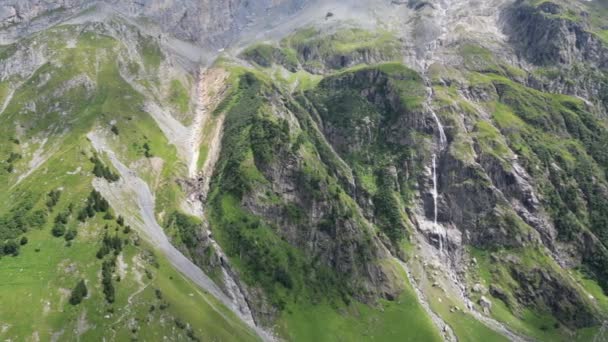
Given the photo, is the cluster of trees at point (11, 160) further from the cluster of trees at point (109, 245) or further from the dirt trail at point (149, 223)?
the cluster of trees at point (109, 245)

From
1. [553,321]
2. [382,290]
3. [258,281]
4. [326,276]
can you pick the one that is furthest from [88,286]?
[553,321]

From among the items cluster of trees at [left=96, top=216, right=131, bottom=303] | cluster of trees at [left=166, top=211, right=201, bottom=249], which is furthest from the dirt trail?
cluster of trees at [left=96, top=216, right=131, bottom=303]

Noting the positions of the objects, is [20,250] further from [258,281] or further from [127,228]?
[258,281]

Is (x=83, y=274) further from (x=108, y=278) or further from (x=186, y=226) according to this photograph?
(x=186, y=226)

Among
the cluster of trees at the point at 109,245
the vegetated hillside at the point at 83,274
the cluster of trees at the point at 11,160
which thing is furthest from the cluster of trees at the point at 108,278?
the cluster of trees at the point at 11,160

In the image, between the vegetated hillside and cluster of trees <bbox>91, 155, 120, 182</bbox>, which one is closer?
the vegetated hillside

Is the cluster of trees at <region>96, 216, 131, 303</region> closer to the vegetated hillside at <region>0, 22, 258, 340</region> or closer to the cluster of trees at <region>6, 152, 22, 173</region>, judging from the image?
the vegetated hillside at <region>0, 22, 258, 340</region>

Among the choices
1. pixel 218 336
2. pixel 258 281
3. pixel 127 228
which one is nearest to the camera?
pixel 218 336

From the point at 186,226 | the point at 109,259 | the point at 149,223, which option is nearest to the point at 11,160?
the point at 149,223
